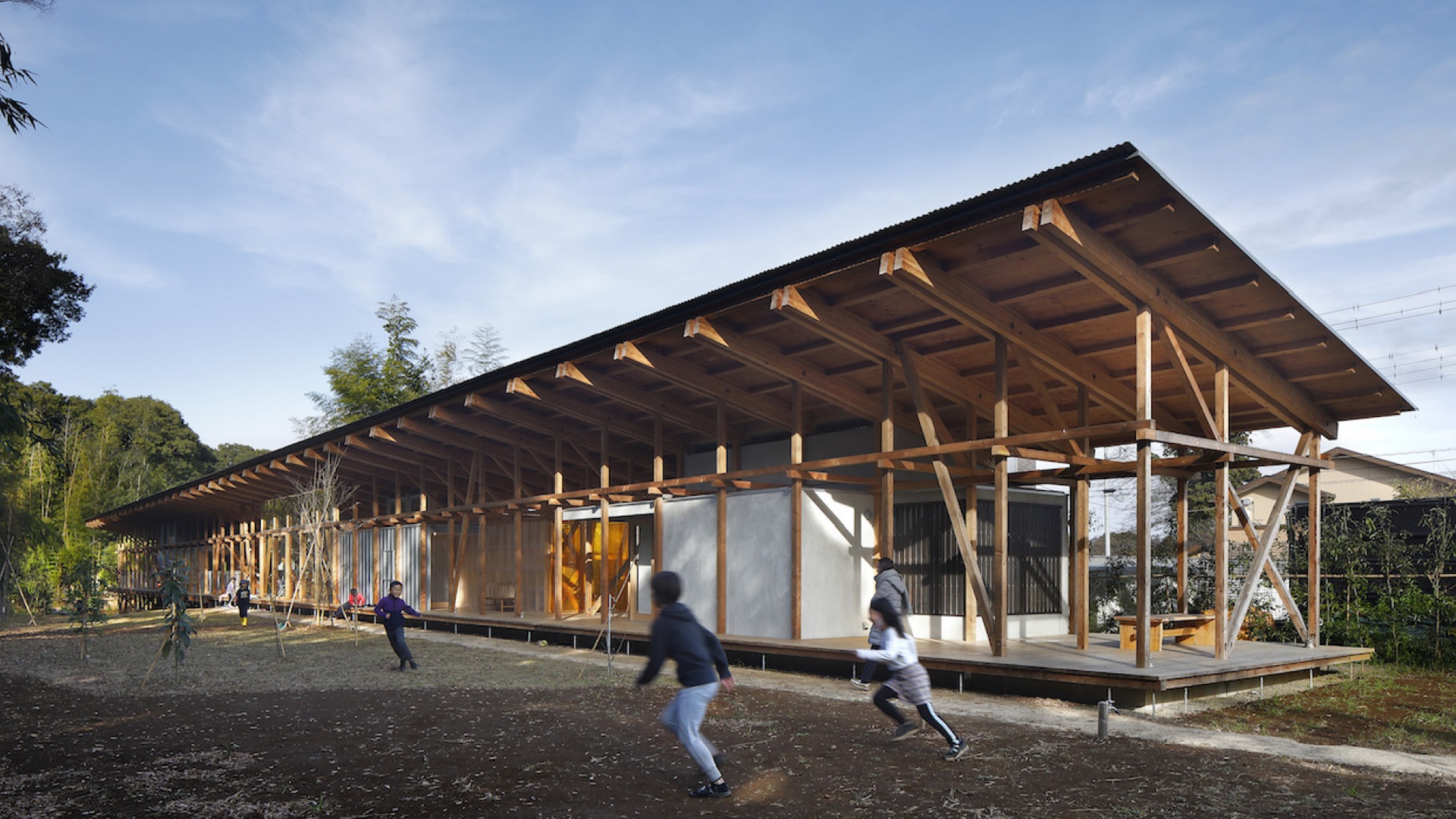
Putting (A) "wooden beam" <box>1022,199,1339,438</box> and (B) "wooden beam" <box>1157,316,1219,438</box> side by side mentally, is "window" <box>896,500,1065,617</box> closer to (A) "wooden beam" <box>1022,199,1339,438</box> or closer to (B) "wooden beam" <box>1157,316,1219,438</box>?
(A) "wooden beam" <box>1022,199,1339,438</box>

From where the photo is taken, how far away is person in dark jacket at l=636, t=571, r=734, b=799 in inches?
221

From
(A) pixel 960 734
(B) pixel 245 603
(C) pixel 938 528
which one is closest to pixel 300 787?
(A) pixel 960 734

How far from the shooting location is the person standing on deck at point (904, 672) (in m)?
6.74

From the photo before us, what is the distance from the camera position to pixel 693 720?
18.4ft

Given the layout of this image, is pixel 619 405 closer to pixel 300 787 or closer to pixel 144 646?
pixel 144 646

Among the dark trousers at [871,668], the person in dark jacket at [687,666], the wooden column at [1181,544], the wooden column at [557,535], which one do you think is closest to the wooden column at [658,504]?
the wooden column at [557,535]

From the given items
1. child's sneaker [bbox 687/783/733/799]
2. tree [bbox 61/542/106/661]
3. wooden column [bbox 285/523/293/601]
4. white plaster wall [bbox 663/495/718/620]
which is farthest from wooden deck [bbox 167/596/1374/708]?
wooden column [bbox 285/523/293/601]

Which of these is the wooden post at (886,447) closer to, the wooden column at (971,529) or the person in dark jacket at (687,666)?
the wooden column at (971,529)

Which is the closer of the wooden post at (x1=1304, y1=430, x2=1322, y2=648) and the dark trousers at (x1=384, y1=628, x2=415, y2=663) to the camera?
the wooden post at (x1=1304, y1=430, x2=1322, y2=648)

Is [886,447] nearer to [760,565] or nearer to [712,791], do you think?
[760,565]

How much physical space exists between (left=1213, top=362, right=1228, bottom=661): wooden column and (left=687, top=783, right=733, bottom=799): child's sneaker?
21.7 feet

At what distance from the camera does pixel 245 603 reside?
2322 cm

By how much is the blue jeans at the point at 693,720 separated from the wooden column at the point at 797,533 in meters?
7.22

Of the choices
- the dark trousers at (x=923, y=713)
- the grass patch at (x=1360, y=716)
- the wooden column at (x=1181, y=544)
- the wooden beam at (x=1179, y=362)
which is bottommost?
the grass patch at (x=1360, y=716)
